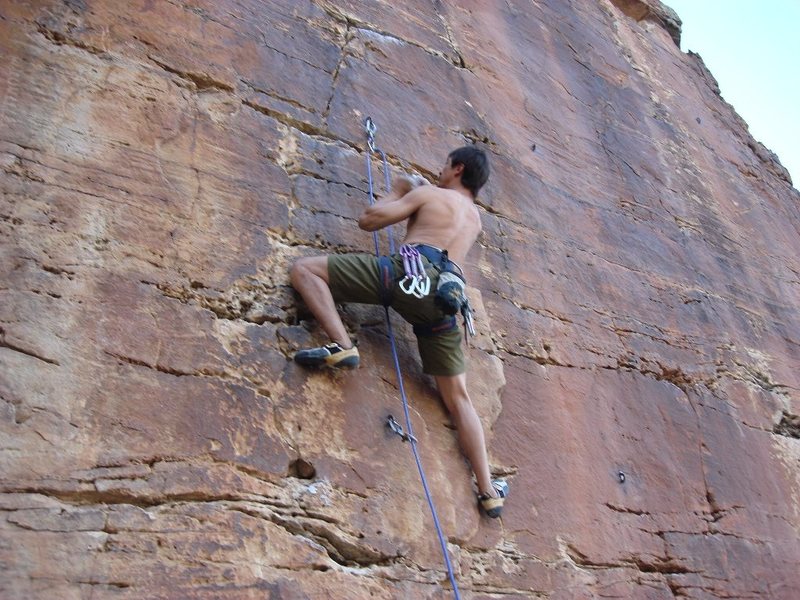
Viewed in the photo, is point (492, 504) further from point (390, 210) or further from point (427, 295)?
→ point (390, 210)

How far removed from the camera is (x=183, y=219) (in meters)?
3.88

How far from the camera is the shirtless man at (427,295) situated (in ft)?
12.6

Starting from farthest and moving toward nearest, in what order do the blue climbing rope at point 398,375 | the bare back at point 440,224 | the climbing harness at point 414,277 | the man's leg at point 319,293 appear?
1. the bare back at point 440,224
2. the climbing harness at point 414,277
3. the man's leg at point 319,293
4. the blue climbing rope at point 398,375

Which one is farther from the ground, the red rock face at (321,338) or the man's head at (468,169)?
the man's head at (468,169)

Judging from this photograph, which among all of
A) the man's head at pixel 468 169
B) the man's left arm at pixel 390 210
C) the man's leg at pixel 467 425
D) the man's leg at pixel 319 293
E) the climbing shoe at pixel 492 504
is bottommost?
the climbing shoe at pixel 492 504

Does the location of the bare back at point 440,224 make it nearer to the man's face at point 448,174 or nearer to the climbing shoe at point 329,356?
the man's face at point 448,174

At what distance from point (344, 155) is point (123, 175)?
51.8 inches

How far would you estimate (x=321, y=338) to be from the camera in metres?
3.94

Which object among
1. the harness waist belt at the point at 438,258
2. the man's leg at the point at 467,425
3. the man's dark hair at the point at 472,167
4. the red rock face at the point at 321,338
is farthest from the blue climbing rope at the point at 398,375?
the man's dark hair at the point at 472,167

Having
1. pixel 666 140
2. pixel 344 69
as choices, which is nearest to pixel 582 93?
pixel 666 140

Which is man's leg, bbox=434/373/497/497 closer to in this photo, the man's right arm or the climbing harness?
the climbing harness

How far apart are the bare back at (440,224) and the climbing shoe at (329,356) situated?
722 mm

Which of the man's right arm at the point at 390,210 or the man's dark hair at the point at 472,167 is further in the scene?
the man's dark hair at the point at 472,167

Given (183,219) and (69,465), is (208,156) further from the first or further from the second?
(69,465)
